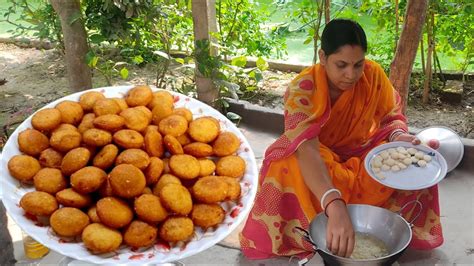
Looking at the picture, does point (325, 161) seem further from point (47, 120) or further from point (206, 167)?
point (47, 120)

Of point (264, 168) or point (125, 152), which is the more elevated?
point (125, 152)

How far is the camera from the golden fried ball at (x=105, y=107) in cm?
179

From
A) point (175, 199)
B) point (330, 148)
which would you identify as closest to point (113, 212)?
point (175, 199)

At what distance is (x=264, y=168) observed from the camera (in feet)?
7.85

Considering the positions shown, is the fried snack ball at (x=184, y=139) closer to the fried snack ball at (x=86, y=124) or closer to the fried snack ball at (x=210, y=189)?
the fried snack ball at (x=210, y=189)

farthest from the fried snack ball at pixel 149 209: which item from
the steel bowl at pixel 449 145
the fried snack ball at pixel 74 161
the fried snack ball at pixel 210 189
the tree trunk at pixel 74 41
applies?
the tree trunk at pixel 74 41

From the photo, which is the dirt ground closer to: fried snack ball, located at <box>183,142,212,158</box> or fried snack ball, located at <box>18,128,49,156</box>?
fried snack ball, located at <box>18,128,49,156</box>

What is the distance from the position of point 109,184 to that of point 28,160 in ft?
1.00

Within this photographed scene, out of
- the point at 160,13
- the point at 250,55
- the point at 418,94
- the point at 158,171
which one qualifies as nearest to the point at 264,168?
the point at 158,171

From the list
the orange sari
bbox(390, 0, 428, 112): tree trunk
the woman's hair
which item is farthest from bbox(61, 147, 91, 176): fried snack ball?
bbox(390, 0, 428, 112): tree trunk

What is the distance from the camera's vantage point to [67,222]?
150 centimetres

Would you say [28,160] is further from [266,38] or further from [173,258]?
[266,38]

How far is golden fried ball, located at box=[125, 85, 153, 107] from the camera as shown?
192 cm

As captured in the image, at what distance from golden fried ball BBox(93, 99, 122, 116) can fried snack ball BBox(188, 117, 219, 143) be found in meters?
0.28
